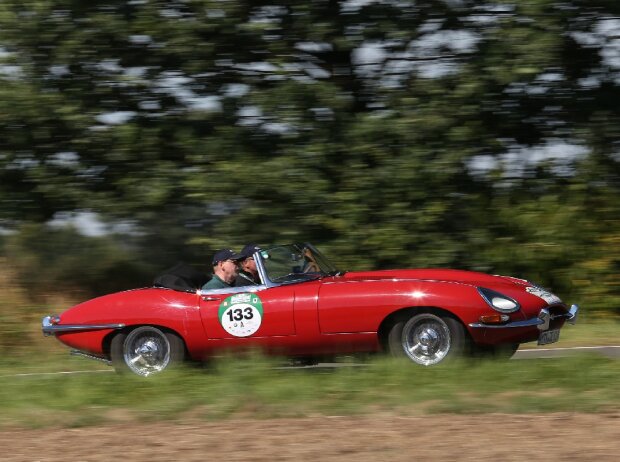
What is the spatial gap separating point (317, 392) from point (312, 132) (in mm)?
6825

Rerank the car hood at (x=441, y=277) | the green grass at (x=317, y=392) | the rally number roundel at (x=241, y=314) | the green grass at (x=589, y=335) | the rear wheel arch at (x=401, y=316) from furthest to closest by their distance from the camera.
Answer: the green grass at (x=589, y=335) → the rally number roundel at (x=241, y=314) → the car hood at (x=441, y=277) → the rear wheel arch at (x=401, y=316) → the green grass at (x=317, y=392)

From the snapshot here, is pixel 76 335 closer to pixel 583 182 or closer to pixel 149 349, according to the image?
pixel 149 349

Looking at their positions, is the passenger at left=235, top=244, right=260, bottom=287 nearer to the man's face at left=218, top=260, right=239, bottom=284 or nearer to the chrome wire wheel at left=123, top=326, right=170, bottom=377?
the man's face at left=218, top=260, right=239, bottom=284

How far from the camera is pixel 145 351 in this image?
9.54m

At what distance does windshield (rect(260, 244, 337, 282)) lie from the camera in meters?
9.41

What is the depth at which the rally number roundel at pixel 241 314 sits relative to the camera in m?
9.13

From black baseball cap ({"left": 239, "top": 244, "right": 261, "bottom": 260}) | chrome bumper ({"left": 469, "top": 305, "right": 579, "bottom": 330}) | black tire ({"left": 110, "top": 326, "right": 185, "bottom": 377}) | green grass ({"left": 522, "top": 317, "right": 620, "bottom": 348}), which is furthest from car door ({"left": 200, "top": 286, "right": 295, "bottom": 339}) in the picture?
green grass ({"left": 522, "top": 317, "right": 620, "bottom": 348})

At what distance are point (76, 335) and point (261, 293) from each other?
6.19ft

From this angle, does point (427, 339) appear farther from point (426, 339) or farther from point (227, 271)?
point (227, 271)

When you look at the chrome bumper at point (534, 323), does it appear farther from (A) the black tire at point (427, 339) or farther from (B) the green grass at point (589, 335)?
(B) the green grass at point (589, 335)

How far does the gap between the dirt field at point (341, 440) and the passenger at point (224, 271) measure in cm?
242

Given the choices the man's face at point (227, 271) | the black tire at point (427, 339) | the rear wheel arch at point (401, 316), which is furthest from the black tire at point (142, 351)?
the black tire at point (427, 339)

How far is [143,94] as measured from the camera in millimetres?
14773

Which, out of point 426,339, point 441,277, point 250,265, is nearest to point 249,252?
point 250,265
